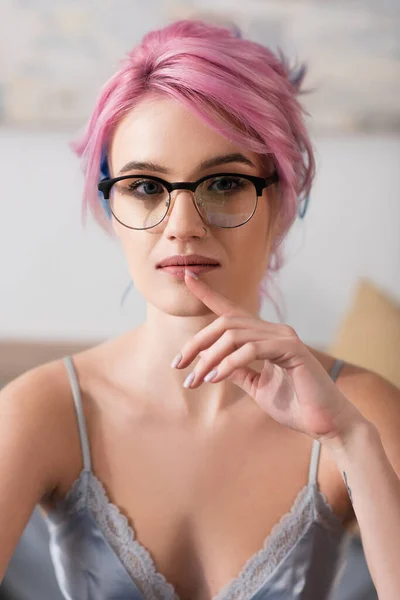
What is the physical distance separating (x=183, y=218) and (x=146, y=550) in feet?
1.64

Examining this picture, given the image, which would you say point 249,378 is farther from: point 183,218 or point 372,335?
point 372,335

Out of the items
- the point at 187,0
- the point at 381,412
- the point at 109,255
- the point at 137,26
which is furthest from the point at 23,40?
the point at 381,412

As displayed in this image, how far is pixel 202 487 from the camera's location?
1.17 meters

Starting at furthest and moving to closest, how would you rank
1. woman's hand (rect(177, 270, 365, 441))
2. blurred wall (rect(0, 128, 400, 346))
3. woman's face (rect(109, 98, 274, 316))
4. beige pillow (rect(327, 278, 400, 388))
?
blurred wall (rect(0, 128, 400, 346)), beige pillow (rect(327, 278, 400, 388)), woman's face (rect(109, 98, 274, 316)), woman's hand (rect(177, 270, 365, 441))

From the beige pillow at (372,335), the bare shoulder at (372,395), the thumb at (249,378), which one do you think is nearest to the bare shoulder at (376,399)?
the bare shoulder at (372,395)

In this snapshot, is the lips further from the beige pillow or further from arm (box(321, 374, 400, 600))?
the beige pillow

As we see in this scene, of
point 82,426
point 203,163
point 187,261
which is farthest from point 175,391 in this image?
point 203,163

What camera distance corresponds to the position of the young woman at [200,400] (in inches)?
37.6

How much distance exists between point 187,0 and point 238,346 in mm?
1596

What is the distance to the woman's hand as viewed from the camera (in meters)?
0.89

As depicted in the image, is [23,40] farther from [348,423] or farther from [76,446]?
[348,423]

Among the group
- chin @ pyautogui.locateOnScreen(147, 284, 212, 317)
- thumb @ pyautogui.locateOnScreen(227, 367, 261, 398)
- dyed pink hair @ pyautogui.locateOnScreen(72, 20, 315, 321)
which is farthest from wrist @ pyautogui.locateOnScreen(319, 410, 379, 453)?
dyed pink hair @ pyautogui.locateOnScreen(72, 20, 315, 321)

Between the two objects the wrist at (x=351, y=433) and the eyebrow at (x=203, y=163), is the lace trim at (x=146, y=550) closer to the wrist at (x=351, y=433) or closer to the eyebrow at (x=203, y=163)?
the wrist at (x=351, y=433)

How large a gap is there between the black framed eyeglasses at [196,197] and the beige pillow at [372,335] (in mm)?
874
